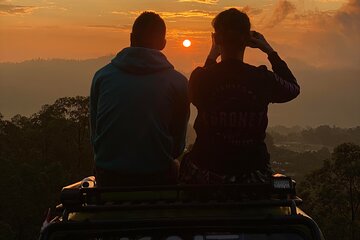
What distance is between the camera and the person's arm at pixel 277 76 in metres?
4.74

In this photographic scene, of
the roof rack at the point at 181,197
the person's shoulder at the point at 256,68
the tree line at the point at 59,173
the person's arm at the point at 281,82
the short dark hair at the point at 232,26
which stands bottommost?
the tree line at the point at 59,173

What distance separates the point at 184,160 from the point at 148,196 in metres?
1.05

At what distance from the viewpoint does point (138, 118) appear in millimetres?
4887

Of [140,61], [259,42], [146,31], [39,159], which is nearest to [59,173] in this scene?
[39,159]

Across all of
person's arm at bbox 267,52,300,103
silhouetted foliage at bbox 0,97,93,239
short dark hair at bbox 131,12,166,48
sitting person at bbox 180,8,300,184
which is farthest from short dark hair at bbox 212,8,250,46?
silhouetted foliage at bbox 0,97,93,239

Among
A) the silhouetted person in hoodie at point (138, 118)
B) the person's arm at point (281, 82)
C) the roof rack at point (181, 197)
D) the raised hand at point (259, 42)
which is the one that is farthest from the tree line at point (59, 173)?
the roof rack at point (181, 197)

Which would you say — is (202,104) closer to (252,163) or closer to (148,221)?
(252,163)

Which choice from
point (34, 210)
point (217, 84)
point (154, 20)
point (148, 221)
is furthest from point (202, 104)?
point (34, 210)

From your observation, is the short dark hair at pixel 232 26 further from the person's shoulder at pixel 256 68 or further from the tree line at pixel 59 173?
the tree line at pixel 59 173

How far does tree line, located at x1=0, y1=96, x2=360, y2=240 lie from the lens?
4719 cm

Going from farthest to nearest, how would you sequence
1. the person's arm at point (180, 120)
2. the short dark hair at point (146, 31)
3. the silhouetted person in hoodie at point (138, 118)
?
1. the short dark hair at point (146, 31)
2. the person's arm at point (180, 120)
3. the silhouetted person in hoodie at point (138, 118)

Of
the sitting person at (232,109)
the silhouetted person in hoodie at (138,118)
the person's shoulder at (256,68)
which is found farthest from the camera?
the silhouetted person in hoodie at (138,118)

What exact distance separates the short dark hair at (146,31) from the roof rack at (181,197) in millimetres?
1989

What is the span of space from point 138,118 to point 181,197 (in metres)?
1.12
